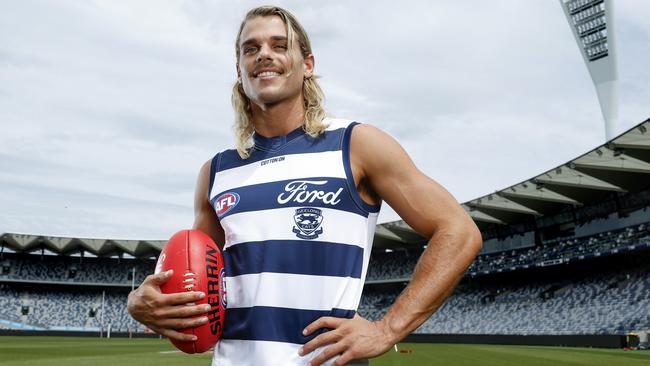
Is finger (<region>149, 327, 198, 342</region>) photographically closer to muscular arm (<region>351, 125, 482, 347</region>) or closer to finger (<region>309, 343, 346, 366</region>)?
finger (<region>309, 343, 346, 366</region>)

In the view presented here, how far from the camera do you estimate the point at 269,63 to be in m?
2.71

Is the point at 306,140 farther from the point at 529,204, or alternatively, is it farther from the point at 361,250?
the point at 529,204

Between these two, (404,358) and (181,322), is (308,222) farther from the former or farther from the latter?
(404,358)

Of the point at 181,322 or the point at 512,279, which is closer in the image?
the point at 181,322

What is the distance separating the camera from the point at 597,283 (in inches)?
1625

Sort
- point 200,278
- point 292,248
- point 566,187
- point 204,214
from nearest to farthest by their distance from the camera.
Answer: point 292,248 < point 200,278 < point 204,214 < point 566,187

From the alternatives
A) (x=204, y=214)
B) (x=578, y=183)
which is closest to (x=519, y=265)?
(x=578, y=183)

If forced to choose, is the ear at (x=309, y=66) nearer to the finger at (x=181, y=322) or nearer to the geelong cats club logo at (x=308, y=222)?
the geelong cats club logo at (x=308, y=222)

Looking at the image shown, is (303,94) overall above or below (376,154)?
above

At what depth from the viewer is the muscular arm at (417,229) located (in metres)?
2.26

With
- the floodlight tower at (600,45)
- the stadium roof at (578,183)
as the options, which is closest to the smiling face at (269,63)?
the stadium roof at (578,183)

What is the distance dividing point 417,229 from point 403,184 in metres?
0.22

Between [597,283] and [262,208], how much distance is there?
43.8 m

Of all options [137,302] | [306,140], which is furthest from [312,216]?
[137,302]
